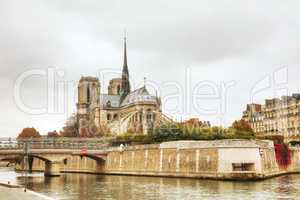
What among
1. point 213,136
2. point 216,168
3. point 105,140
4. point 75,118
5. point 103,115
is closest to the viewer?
point 216,168

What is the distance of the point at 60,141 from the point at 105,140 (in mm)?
13452

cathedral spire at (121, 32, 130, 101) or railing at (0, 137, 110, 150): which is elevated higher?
cathedral spire at (121, 32, 130, 101)

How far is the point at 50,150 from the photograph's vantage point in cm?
6334

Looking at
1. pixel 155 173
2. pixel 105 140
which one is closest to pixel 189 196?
pixel 155 173

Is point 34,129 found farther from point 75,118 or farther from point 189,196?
point 189,196

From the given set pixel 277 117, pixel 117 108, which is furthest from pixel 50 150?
pixel 117 108

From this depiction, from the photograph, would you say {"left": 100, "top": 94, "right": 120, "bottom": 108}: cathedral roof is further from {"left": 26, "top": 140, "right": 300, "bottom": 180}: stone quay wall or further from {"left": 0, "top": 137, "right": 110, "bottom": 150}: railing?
{"left": 26, "top": 140, "right": 300, "bottom": 180}: stone quay wall

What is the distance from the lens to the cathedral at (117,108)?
11300cm

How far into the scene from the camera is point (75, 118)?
15400 centimetres

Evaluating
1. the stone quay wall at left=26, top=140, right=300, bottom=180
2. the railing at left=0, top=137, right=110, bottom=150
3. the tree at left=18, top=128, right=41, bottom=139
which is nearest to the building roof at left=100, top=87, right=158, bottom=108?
the tree at left=18, top=128, right=41, bottom=139

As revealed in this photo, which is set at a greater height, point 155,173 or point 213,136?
point 213,136

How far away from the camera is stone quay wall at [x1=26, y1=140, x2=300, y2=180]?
47.6m

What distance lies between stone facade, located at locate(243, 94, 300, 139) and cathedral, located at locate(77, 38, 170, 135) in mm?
19750

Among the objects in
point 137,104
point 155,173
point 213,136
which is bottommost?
point 155,173
